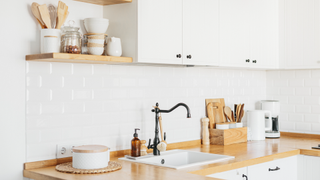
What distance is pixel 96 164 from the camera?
239 centimetres

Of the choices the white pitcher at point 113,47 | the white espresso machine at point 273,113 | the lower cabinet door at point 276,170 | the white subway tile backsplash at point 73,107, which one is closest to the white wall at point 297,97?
the white espresso machine at point 273,113

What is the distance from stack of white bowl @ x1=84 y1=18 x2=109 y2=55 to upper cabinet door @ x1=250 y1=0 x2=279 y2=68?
161 cm

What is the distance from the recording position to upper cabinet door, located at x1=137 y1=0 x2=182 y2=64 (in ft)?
8.69

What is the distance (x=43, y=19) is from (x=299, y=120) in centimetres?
290

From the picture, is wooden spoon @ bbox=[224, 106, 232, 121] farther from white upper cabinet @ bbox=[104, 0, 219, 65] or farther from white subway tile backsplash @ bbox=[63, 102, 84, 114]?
white subway tile backsplash @ bbox=[63, 102, 84, 114]

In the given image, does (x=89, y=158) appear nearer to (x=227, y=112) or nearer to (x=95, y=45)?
(x=95, y=45)

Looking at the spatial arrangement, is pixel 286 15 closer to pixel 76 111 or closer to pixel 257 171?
pixel 257 171

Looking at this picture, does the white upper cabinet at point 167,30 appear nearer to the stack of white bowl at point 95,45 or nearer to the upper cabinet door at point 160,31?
the upper cabinet door at point 160,31

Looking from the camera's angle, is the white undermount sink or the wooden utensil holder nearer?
the white undermount sink

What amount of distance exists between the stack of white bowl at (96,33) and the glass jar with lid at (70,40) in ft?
0.27

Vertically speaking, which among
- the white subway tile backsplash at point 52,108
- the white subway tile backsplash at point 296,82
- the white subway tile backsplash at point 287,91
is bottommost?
the white subway tile backsplash at point 52,108

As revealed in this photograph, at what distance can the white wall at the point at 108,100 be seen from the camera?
252 cm

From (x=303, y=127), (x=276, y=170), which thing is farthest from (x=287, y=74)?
(x=276, y=170)

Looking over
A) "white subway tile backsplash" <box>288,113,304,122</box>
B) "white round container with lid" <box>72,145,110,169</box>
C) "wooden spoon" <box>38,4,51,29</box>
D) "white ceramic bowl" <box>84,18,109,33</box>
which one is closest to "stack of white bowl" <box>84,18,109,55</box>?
"white ceramic bowl" <box>84,18,109,33</box>
